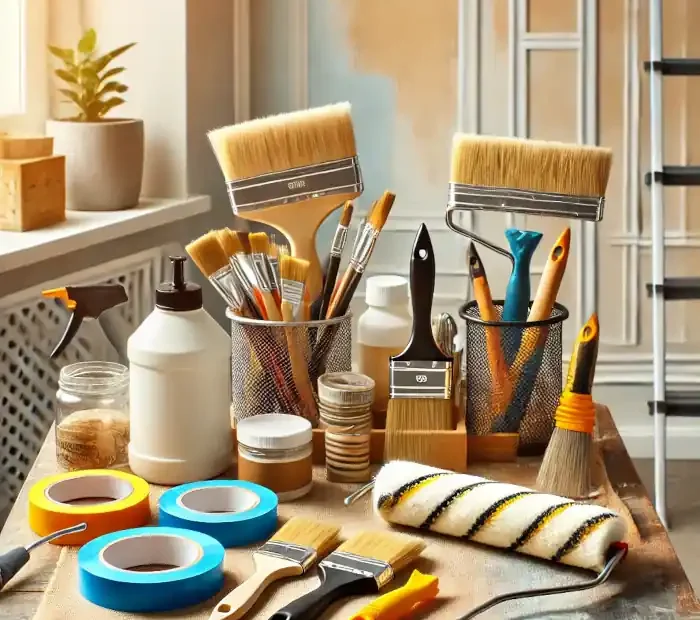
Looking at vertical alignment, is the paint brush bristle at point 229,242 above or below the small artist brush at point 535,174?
below

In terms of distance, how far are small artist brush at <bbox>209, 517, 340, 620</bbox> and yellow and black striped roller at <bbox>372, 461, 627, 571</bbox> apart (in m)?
0.08

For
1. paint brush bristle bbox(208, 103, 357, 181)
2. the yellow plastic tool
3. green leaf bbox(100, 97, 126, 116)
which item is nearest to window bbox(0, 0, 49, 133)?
green leaf bbox(100, 97, 126, 116)

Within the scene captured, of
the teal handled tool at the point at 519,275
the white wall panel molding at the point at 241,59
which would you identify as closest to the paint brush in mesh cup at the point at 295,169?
the teal handled tool at the point at 519,275

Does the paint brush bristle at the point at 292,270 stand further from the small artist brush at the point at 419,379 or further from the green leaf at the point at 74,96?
the green leaf at the point at 74,96

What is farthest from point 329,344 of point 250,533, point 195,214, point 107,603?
point 195,214

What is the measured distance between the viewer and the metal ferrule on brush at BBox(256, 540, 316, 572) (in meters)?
0.95

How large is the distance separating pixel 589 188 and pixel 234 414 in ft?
1.62

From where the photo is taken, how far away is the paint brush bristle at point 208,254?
3.92ft

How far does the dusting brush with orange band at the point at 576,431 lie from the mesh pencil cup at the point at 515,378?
0.10 meters

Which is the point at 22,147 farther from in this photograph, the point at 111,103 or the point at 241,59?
the point at 241,59

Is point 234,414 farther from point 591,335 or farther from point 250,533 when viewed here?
point 591,335

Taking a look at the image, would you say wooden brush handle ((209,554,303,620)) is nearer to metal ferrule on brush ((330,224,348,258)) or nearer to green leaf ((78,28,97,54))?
metal ferrule on brush ((330,224,348,258))

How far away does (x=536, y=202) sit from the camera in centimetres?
126

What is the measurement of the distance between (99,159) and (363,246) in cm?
113
